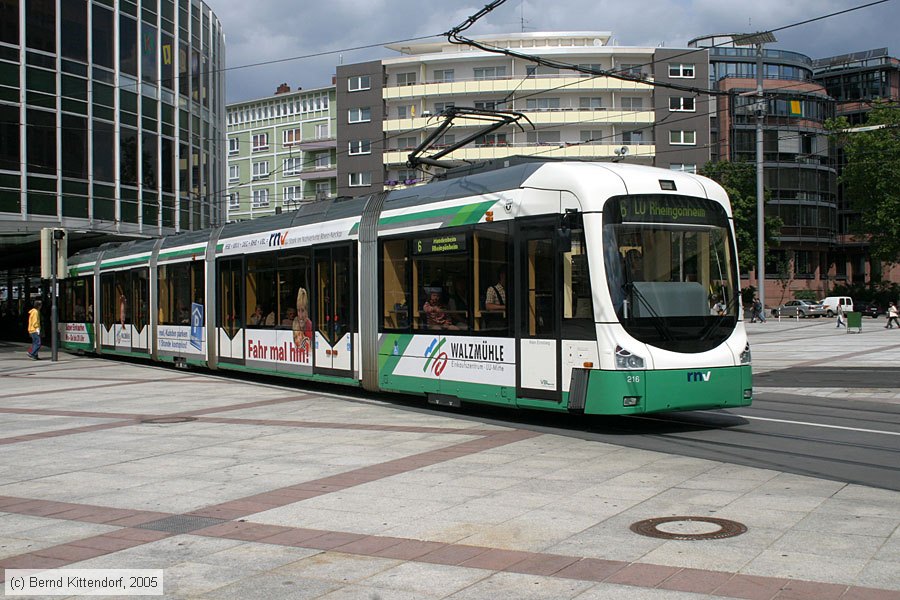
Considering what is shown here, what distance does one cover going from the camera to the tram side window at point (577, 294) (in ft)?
37.0

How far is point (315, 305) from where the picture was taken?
17.1 m

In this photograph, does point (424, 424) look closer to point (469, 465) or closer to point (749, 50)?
point (469, 465)

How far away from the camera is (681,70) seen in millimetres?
73188

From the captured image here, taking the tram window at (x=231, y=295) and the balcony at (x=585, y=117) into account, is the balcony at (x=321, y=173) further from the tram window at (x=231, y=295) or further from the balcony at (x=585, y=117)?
the tram window at (x=231, y=295)

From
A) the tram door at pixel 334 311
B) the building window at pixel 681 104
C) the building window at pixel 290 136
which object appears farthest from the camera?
the building window at pixel 290 136

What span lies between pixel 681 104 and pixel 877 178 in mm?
16972

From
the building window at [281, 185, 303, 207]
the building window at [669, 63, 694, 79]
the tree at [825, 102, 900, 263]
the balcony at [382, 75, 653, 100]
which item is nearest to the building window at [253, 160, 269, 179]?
the building window at [281, 185, 303, 207]

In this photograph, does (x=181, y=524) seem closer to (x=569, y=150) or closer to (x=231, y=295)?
(x=231, y=295)

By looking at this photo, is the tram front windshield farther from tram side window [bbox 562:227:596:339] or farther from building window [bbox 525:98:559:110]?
building window [bbox 525:98:559:110]

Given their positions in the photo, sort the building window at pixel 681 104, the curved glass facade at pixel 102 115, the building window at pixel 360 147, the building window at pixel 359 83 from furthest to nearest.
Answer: the building window at pixel 359 83 < the building window at pixel 360 147 < the building window at pixel 681 104 < the curved glass facade at pixel 102 115

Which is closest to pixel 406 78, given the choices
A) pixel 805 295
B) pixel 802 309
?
pixel 802 309

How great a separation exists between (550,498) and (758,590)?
2740mm

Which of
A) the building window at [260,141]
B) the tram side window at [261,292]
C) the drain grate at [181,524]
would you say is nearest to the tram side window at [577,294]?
the drain grate at [181,524]

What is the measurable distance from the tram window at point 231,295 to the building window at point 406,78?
5630 centimetres
